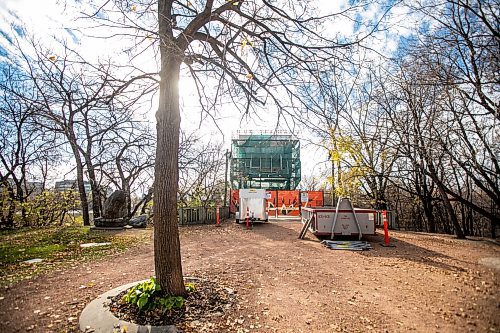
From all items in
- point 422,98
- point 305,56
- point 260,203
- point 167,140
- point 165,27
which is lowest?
point 260,203

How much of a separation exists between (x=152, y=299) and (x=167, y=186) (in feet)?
5.22

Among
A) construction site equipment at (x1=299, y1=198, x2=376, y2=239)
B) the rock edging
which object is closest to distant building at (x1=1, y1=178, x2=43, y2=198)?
the rock edging

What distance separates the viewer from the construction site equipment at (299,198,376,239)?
31.7 feet

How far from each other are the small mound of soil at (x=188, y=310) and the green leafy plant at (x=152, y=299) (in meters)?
0.06

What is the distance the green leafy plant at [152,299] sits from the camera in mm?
→ 3475

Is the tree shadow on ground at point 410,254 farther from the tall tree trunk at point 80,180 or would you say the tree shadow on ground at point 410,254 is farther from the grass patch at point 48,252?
the tall tree trunk at point 80,180

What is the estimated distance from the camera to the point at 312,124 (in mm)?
3992

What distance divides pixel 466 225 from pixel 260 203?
11.5 metres

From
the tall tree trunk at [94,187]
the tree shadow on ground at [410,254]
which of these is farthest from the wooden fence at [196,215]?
the tree shadow on ground at [410,254]

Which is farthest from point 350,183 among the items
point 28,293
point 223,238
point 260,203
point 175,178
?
point 28,293

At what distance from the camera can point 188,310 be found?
11.6ft

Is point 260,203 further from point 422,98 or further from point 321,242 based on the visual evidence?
point 422,98

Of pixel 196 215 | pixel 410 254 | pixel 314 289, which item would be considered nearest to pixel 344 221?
pixel 410 254

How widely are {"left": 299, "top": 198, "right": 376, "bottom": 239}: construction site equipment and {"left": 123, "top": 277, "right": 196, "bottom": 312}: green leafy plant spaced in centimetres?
A: 725
